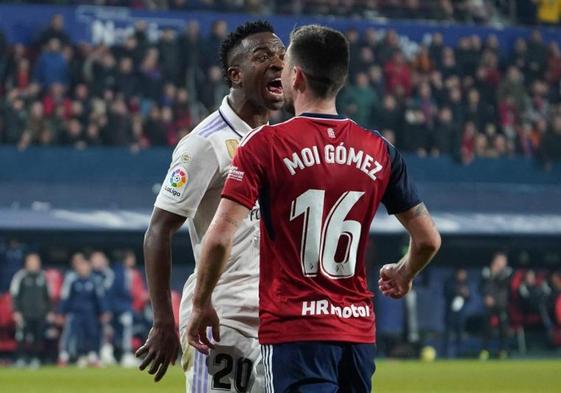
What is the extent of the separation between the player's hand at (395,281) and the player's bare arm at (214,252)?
76 cm

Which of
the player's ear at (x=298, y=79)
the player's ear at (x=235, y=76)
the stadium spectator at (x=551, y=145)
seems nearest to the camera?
the player's ear at (x=298, y=79)

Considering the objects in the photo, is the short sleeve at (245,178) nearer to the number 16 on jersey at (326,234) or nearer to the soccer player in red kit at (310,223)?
the soccer player in red kit at (310,223)

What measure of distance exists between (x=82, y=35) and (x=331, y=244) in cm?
2122

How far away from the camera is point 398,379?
18.0 metres

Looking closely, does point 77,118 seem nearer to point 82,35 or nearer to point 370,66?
point 82,35

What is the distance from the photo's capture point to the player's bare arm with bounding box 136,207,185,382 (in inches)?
216

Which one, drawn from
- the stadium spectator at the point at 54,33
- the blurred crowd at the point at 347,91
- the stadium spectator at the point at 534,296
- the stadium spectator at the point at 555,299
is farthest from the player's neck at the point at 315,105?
the stadium spectator at the point at 555,299

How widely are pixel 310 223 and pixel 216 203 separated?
966 mm

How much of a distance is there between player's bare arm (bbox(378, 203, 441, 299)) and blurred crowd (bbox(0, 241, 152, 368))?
16.8 meters

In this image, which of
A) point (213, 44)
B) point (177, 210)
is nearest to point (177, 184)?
point (177, 210)

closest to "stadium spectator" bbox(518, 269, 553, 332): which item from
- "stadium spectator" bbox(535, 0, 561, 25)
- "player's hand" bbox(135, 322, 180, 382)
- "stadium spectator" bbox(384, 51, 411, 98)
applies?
"stadium spectator" bbox(384, 51, 411, 98)

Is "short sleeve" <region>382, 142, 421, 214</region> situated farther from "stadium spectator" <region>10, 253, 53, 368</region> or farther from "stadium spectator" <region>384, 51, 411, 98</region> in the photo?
"stadium spectator" <region>384, 51, 411, 98</region>

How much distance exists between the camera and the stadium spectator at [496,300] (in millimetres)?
24875

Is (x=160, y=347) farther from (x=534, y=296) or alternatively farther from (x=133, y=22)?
(x=133, y=22)
